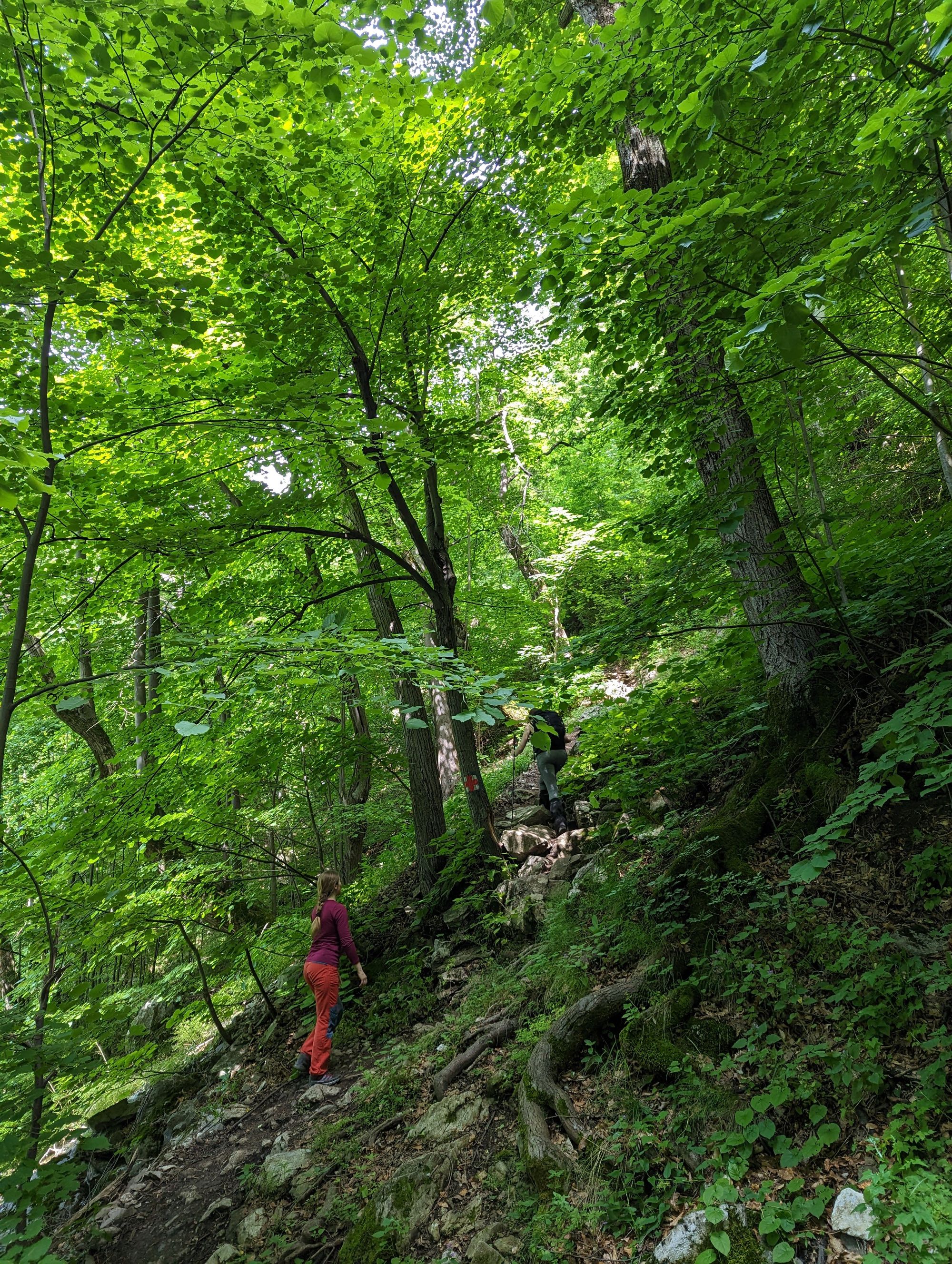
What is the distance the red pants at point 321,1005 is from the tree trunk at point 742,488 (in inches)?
189

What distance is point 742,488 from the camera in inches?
120

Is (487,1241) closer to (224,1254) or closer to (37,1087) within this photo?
(224,1254)

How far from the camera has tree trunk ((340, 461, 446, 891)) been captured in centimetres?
745

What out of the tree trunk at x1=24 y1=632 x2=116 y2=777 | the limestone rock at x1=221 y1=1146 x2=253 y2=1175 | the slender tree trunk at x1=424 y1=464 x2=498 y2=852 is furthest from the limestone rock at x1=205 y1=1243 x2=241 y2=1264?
the tree trunk at x1=24 y1=632 x2=116 y2=777

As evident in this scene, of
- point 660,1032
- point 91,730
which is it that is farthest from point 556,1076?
point 91,730

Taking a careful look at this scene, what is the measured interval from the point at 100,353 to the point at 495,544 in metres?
9.56

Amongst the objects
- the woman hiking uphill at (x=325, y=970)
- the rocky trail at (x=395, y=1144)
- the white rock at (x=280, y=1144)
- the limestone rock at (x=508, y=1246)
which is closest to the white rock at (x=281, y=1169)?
the rocky trail at (x=395, y=1144)

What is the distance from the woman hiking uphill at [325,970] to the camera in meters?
5.82

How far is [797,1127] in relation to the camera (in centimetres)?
272

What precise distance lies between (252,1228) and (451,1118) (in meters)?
1.51

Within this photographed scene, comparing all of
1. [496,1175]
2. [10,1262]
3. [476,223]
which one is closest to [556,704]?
[496,1175]

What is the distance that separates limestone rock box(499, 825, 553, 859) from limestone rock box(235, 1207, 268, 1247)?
12.2 ft

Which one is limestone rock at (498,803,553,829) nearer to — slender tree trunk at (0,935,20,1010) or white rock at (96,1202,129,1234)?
white rock at (96,1202,129,1234)

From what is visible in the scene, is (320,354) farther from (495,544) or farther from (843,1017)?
(495,544)
